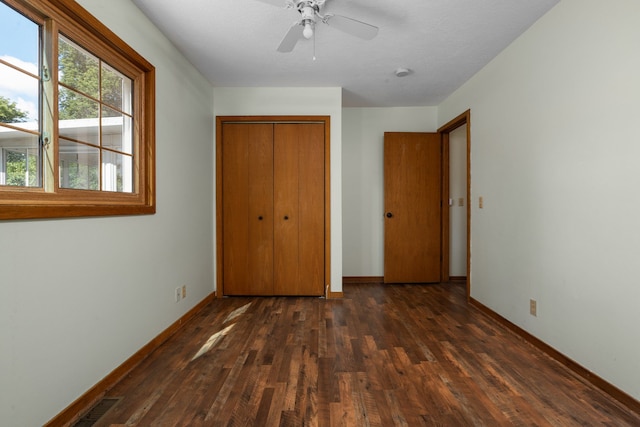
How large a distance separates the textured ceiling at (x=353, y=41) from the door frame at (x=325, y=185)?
375 mm

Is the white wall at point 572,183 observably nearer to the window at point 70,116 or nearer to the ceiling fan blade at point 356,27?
the ceiling fan blade at point 356,27

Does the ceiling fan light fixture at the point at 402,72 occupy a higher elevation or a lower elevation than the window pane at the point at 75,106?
higher

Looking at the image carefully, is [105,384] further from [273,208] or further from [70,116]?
[273,208]

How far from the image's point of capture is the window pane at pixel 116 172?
6.47 feet

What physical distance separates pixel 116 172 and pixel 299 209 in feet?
6.34

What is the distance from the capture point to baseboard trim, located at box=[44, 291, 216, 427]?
4.96ft

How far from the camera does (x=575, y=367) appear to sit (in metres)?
1.97

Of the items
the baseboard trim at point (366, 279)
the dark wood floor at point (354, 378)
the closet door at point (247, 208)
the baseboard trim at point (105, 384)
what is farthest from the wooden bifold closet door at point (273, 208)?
the baseboard trim at point (105, 384)

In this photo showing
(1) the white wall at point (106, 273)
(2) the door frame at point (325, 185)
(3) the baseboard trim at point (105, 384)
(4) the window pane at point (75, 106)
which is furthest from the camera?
(2) the door frame at point (325, 185)

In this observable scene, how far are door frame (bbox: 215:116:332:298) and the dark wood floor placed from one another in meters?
0.71

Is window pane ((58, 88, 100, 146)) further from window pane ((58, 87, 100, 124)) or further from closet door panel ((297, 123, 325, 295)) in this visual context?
closet door panel ((297, 123, 325, 295))

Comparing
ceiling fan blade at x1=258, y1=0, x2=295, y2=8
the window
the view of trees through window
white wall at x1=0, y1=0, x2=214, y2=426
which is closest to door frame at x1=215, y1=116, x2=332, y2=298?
white wall at x1=0, y1=0, x2=214, y2=426

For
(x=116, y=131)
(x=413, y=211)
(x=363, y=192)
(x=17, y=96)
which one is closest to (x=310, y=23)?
(x=116, y=131)

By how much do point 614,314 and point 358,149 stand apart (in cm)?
323
